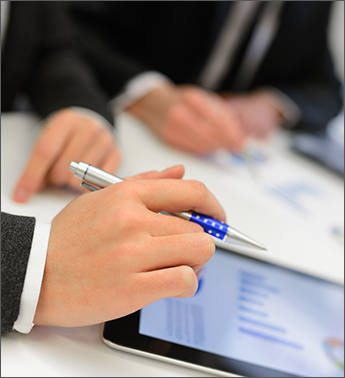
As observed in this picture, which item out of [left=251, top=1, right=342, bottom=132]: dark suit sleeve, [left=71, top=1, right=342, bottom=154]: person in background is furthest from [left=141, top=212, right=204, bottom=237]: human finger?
[left=251, top=1, right=342, bottom=132]: dark suit sleeve

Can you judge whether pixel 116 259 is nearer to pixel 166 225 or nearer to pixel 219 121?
pixel 166 225

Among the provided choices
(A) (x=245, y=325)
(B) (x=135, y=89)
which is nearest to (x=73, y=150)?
(A) (x=245, y=325)

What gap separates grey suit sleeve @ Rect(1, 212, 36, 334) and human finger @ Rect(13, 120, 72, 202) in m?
0.11

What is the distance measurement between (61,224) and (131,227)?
5 centimetres

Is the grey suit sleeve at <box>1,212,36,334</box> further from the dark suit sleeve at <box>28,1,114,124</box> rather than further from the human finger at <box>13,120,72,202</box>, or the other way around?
the dark suit sleeve at <box>28,1,114,124</box>

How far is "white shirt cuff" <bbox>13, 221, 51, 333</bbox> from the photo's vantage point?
0.66 feet

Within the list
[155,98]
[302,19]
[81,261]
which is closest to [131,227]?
[81,261]

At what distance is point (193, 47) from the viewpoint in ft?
2.73

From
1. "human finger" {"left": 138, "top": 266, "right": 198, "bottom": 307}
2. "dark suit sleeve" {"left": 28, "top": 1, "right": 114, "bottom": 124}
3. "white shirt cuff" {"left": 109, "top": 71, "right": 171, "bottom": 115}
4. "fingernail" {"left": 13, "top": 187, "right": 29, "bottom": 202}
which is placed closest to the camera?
"human finger" {"left": 138, "top": 266, "right": 198, "bottom": 307}

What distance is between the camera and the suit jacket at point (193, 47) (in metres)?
0.74

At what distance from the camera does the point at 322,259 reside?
0.38 metres

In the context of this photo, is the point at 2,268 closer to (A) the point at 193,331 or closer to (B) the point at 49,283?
(B) the point at 49,283

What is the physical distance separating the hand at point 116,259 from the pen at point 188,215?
0.06 ft

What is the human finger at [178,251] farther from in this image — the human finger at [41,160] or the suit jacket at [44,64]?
the suit jacket at [44,64]
